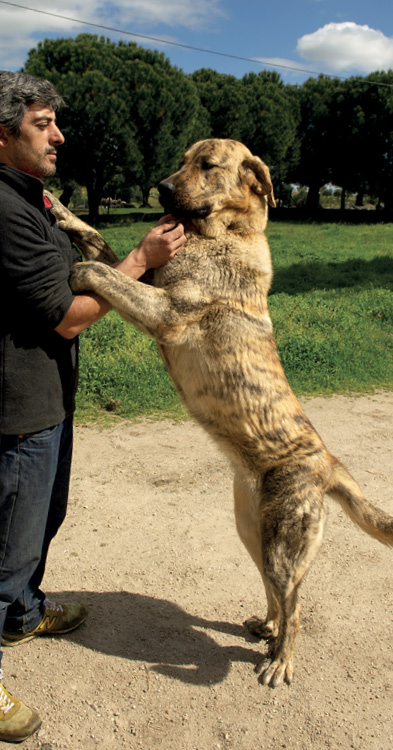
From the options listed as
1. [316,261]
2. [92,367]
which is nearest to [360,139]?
[316,261]

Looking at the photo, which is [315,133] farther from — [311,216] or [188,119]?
[188,119]

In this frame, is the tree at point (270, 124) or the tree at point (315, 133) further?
the tree at point (315, 133)

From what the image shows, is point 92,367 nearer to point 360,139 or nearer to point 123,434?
point 123,434

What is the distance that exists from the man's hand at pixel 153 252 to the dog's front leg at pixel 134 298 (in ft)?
0.38

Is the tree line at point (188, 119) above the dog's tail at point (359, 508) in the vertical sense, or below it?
above

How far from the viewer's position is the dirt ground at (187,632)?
9.43 ft

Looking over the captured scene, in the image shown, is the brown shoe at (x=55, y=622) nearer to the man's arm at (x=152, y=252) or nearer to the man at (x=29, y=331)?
the man at (x=29, y=331)

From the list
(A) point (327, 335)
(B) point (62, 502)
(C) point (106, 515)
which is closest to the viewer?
(B) point (62, 502)

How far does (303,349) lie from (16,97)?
705cm

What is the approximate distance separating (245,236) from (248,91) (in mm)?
49074

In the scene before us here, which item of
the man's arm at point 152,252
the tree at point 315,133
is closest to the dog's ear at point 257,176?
the man's arm at point 152,252

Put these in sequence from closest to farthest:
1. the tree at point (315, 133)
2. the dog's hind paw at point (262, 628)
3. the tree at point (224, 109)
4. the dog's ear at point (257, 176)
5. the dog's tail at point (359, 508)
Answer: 1. the dog's tail at point (359, 508)
2. the dog's ear at point (257, 176)
3. the dog's hind paw at point (262, 628)
4. the tree at point (224, 109)
5. the tree at point (315, 133)

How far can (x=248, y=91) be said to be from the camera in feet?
152

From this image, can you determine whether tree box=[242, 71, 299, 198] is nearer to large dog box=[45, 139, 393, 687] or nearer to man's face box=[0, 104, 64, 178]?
large dog box=[45, 139, 393, 687]
